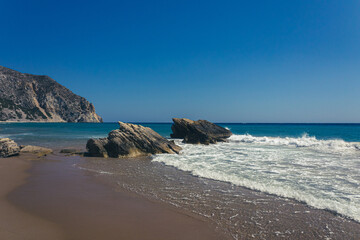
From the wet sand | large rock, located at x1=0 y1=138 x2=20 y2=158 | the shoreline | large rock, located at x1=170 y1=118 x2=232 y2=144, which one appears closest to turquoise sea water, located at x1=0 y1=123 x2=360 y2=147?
large rock, located at x1=0 y1=138 x2=20 y2=158

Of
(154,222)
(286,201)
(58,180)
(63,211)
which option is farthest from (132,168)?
(286,201)

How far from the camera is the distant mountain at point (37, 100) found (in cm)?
14262

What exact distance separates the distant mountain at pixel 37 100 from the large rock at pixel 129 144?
153 m

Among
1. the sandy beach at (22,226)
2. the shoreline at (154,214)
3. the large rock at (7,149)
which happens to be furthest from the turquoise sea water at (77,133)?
the sandy beach at (22,226)

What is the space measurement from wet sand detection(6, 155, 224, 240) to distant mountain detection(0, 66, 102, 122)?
534 ft

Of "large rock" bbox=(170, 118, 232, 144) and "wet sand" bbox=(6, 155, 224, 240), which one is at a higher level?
"large rock" bbox=(170, 118, 232, 144)

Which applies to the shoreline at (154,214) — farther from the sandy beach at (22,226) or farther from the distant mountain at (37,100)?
the distant mountain at (37,100)

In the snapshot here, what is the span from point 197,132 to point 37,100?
167 metres

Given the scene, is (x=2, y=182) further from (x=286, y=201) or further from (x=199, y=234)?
(x=286, y=201)

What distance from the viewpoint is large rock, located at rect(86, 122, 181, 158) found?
18.1m

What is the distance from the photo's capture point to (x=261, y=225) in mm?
5523

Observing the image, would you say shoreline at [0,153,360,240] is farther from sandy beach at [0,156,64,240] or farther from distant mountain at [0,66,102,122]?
distant mountain at [0,66,102,122]

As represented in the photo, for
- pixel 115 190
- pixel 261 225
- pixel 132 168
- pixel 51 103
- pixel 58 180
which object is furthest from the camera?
pixel 51 103

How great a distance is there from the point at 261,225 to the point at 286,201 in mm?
2418
